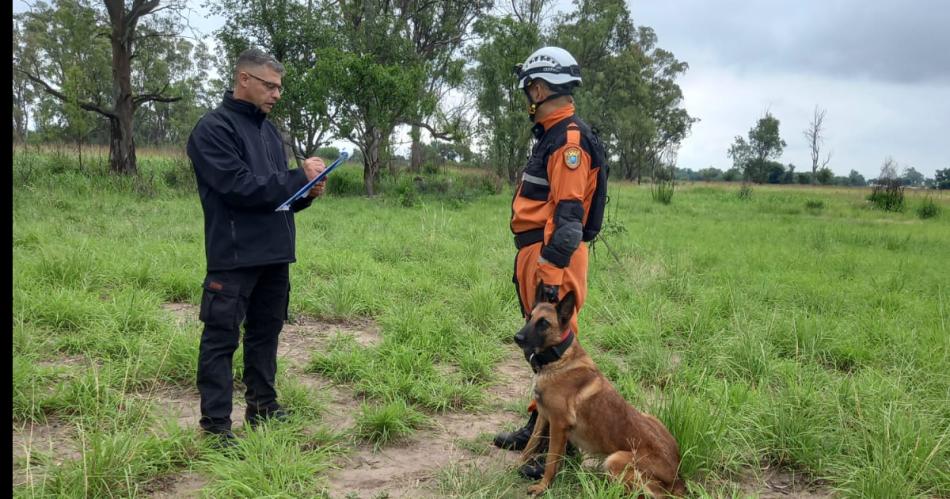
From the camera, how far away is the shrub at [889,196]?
19.0m

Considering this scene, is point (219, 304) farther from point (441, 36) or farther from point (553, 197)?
point (441, 36)

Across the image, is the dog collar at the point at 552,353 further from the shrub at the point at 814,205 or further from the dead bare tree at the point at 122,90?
the shrub at the point at 814,205

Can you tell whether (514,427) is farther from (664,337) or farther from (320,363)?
(664,337)

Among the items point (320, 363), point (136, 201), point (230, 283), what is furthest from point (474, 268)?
point (136, 201)

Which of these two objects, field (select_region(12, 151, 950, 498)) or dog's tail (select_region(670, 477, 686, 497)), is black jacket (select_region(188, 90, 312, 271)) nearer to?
field (select_region(12, 151, 950, 498))

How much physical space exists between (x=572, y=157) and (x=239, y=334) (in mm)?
2026

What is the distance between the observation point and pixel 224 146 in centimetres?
300

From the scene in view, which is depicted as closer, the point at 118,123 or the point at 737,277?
the point at 737,277

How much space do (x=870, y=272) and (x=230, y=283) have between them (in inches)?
346

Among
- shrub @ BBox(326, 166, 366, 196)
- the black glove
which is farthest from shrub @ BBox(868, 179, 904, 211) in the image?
the black glove

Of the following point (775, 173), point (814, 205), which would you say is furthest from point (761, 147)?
point (814, 205)

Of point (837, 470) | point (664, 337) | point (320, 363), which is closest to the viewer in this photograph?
point (837, 470)

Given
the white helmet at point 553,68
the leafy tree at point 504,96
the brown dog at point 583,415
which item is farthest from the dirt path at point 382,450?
the leafy tree at point 504,96

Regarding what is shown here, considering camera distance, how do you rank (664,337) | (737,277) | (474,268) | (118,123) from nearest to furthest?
(664,337) → (474,268) → (737,277) → (118,123)
